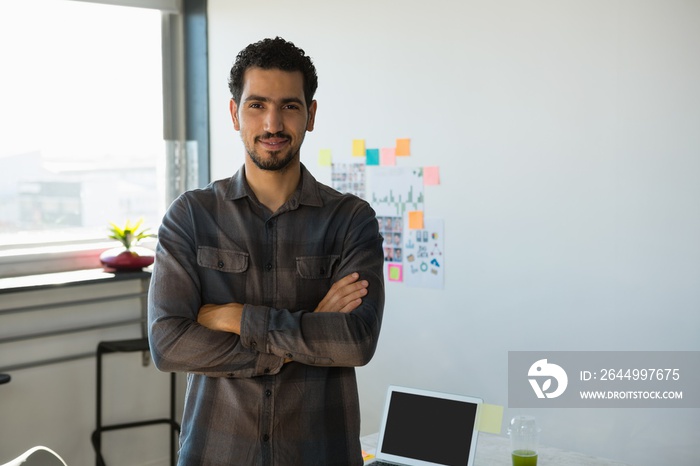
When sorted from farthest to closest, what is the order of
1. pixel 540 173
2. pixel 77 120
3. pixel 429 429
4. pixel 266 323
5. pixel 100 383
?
pixel 77 120
pixel 100 383
pixel 540 173
pixel 429 429
pixel 266 323

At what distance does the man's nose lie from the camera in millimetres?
1864

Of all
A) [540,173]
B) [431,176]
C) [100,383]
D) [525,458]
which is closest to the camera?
[525,458]

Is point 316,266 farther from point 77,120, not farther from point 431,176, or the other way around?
point 77,120

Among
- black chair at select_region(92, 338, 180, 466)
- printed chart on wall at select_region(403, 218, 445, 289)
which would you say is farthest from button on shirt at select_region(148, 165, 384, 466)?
black chair at select_region(92, 338, 180, 466)

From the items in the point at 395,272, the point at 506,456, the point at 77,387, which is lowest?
the point at 77,387

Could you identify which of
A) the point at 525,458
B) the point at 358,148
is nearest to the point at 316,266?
the point at 525,458

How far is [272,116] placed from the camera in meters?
1.88

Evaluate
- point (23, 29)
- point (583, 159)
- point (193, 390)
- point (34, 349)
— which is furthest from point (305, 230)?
point (23, 29)

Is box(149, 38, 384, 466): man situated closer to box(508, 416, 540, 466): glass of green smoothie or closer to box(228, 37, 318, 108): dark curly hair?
box(228, 37, 318, 108): dark curly hair

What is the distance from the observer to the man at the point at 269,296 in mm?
1820

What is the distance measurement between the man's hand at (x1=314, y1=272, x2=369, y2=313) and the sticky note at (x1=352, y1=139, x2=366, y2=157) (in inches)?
87.1

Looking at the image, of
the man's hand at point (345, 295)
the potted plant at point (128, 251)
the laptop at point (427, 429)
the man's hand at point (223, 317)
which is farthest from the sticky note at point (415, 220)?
the man's hand at point (223, 317)

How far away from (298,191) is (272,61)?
0.96 ft

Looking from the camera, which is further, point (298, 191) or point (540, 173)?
point (540, 173)
